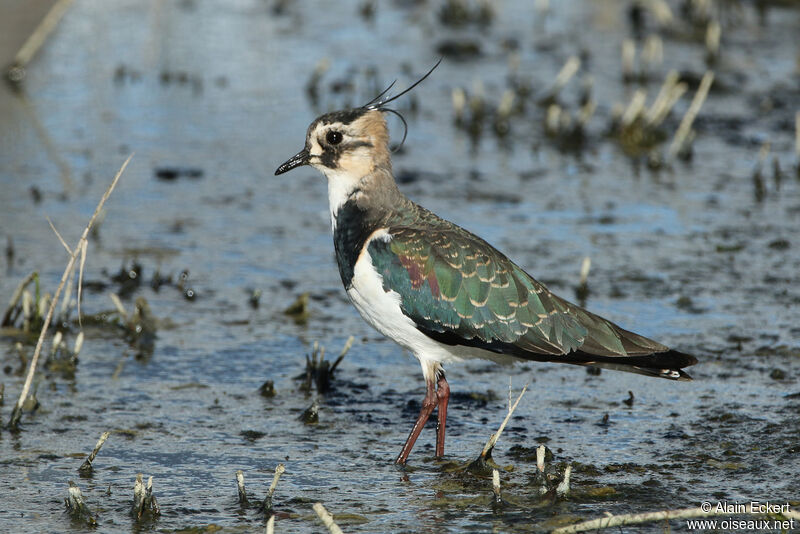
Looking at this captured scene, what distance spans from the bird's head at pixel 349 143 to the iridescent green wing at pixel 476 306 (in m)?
0.52

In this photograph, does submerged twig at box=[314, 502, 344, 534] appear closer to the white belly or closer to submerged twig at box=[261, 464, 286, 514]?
submerged twig at box=[261, 464, 286, 514]

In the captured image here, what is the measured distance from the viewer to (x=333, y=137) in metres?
6.62

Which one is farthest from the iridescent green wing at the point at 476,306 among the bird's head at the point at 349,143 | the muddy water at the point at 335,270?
the muddy water at the point at 335,270

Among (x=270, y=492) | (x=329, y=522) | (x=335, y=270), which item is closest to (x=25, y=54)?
(x=335, y=270)

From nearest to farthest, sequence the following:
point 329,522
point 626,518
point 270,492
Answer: point 329,522, point 626,518, point 270,492

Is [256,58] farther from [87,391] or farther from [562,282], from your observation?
[87,391]

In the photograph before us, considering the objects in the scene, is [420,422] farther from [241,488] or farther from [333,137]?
[333,137]

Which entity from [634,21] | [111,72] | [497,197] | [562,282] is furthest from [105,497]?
[634,21]

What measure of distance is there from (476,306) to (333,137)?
1.27m

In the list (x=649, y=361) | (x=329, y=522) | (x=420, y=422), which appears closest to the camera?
(x=329, y=522)

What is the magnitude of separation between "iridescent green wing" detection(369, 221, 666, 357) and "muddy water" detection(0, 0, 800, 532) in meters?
0.62

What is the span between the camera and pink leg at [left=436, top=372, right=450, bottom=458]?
6289 millimetres

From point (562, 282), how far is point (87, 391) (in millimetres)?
3543

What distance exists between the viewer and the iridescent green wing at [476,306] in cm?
614
